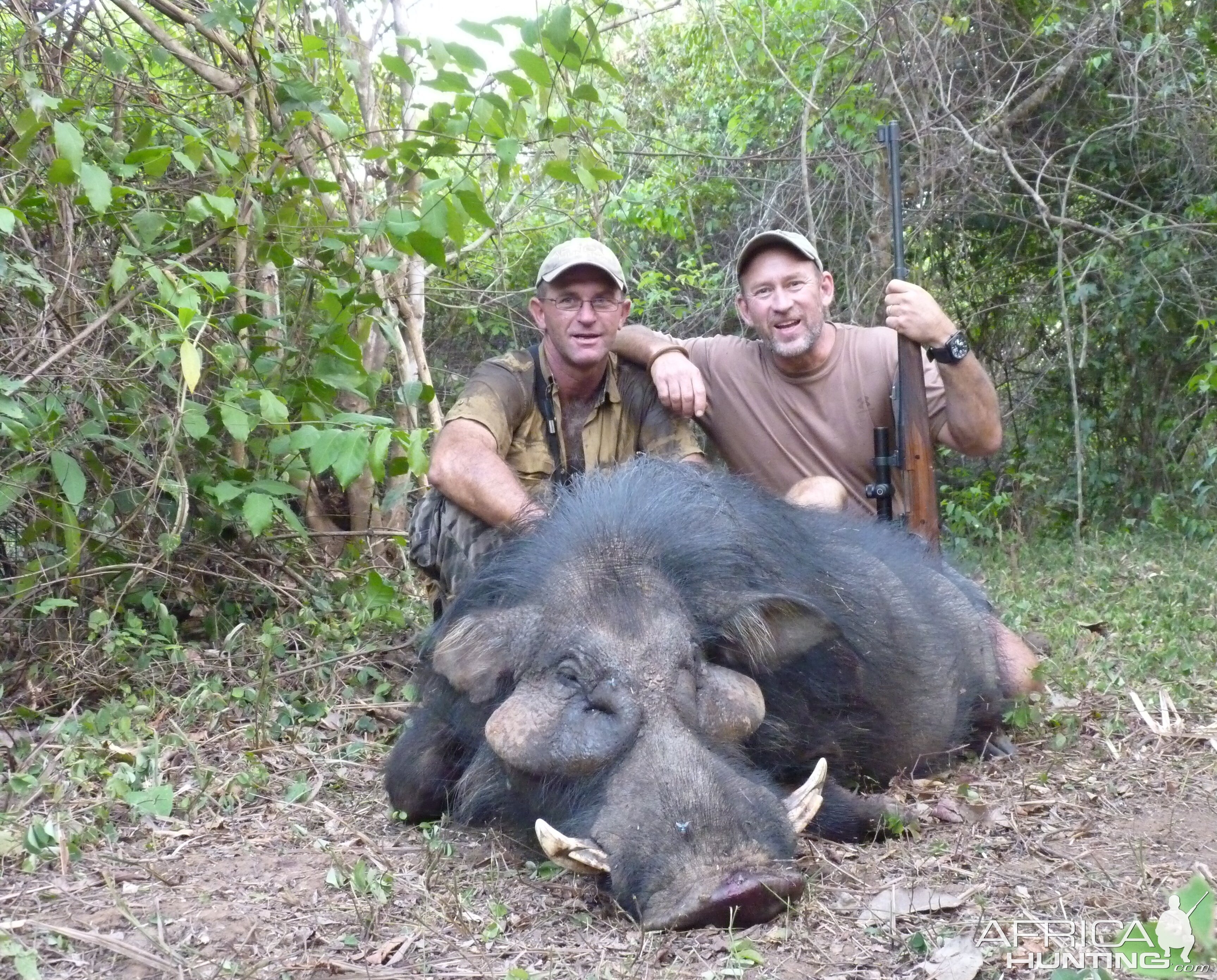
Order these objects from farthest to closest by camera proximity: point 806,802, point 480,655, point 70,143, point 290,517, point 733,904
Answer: point 290,517, point 70,143, point 480,655, point 806,802, point 733,904

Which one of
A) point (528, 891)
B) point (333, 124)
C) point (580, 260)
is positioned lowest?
point (528, 891)

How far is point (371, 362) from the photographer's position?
245 inches

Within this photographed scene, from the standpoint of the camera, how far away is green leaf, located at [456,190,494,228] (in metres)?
4.19

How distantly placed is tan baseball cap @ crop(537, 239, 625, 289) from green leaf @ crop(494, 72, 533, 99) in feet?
2.26

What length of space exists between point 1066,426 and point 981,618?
566 cm

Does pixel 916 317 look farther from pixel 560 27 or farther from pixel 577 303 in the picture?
pixel 560 27

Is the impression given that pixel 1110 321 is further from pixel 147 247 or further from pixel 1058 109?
pixel 147 247

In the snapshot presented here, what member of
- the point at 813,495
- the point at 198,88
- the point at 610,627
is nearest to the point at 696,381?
the point at 813,495

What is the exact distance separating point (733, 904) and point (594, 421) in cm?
273

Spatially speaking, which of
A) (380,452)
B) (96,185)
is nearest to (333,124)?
(96,185)

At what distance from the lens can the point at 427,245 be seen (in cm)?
417

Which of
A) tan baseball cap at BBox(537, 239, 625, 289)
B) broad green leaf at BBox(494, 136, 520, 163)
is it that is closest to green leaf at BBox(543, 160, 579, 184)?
broad green leaf at BBox(494, 136, 520, 163)

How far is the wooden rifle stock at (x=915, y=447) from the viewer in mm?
4699

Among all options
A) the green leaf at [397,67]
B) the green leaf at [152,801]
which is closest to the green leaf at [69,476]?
the green leaf at [152,801]
